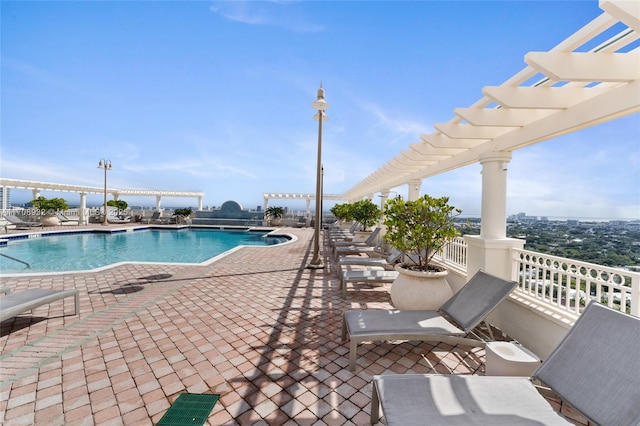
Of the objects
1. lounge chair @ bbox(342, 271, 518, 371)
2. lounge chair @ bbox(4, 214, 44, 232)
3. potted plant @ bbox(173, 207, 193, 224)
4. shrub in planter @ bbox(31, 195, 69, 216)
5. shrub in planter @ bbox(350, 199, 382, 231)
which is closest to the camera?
lounge chair @ bbox(342, 271, 518, 371)

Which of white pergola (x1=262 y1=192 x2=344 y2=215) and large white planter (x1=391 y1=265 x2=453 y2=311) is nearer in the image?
large white planter (x1=391 y1=265 x2=453 y2=311)

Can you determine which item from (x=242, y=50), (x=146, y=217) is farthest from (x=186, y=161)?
(x=242, y=50)

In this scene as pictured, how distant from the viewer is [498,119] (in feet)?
12.6

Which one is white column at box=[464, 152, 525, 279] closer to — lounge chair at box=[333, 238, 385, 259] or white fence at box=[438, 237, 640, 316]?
white fence at box=[438, 237, 640, 316]

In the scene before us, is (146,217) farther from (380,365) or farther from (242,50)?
(380,365)

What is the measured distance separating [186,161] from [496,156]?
1273 inches

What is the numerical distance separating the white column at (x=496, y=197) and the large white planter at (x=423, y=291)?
116 centimetres

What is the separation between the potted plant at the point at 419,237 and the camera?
159 inches

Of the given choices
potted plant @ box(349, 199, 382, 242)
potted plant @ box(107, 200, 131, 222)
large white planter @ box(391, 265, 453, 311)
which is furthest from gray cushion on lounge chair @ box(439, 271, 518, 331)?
potted plant @ box(107, 200, 131, 222)

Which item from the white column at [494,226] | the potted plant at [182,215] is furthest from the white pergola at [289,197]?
the white column at [494,226]

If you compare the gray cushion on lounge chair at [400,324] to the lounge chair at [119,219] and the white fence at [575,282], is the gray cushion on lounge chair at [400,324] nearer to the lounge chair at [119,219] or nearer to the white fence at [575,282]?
the white fence at [575,282]

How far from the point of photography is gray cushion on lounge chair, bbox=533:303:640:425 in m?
1.72

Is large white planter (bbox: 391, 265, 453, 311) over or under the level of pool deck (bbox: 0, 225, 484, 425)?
over

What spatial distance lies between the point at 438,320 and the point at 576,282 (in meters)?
1.58
